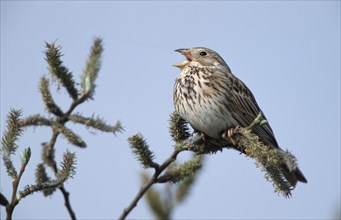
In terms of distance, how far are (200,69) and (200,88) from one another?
64 cm

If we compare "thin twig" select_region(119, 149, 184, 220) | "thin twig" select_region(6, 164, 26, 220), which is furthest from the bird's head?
"thin twig" select_region(6, 164, 26, 220)

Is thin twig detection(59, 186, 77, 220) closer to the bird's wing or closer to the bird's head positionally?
the bird's wing

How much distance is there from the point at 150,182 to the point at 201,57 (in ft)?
15.2

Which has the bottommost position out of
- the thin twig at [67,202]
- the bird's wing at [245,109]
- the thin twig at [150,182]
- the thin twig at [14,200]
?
the bird's wing at [245,109]

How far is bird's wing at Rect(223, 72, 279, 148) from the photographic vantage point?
222 inches

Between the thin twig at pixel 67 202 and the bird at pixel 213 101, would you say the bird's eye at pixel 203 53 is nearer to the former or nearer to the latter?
the bird at pixel 213 101

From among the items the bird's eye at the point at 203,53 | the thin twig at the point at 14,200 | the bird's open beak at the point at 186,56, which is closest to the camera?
the thin twig at the point at 14,200

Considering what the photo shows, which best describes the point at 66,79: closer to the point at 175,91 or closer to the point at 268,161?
the point at 268,161

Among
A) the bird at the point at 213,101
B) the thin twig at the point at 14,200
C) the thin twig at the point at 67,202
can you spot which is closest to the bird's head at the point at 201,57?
the bird at the point at 213,101

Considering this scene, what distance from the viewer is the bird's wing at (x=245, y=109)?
5641mm

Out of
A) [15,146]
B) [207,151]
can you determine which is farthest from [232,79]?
[15,146]

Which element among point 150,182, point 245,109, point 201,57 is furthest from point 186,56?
point 150,182

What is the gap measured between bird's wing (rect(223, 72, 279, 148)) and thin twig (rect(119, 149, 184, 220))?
8.11 ft

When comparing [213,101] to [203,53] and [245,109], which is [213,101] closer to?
[245,109]
